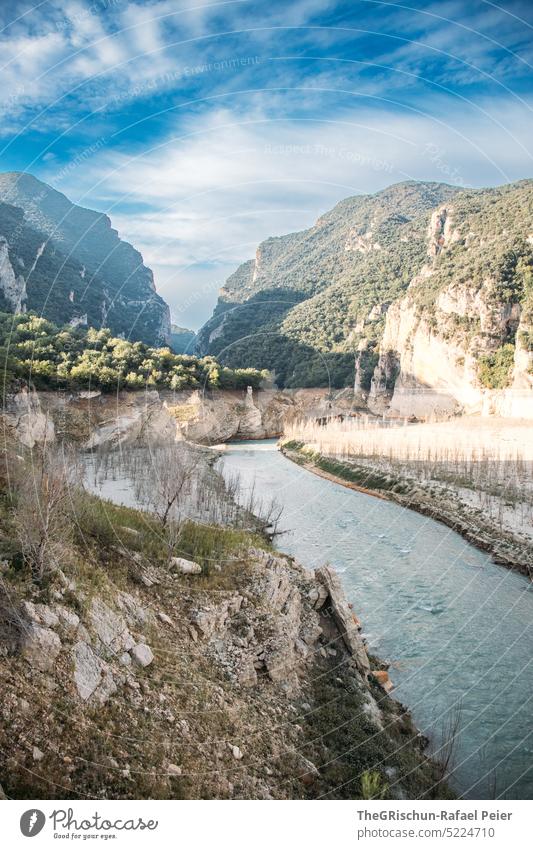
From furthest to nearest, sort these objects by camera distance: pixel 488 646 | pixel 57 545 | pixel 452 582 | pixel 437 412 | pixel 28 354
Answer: pixel 437 412 < pixel 28 354 < pixel 452 582 < pixel 488 646 < pixel 57 545

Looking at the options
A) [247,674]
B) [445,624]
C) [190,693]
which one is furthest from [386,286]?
[190,693]

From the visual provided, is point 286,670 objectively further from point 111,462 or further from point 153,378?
point 153,378

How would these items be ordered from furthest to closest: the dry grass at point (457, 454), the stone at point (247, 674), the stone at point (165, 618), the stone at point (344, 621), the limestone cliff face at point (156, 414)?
the dry grass at point (457, 454), the limestone cliff face at point (156, 414), the stone at point (344, 621), the stone at point (165, 618), the stone at point (247, 674)

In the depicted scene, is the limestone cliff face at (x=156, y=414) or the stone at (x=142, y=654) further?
the limestone cliff face at (x=156, y=414)

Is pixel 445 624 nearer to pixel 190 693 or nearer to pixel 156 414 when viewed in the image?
pixel 190 693

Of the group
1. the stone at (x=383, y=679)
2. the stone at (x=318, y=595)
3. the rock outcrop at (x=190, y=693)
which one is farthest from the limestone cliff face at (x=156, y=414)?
the stone at (x=383, y=679)

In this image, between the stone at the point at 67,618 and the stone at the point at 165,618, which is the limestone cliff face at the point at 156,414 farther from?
the stone at the point at 67,618
